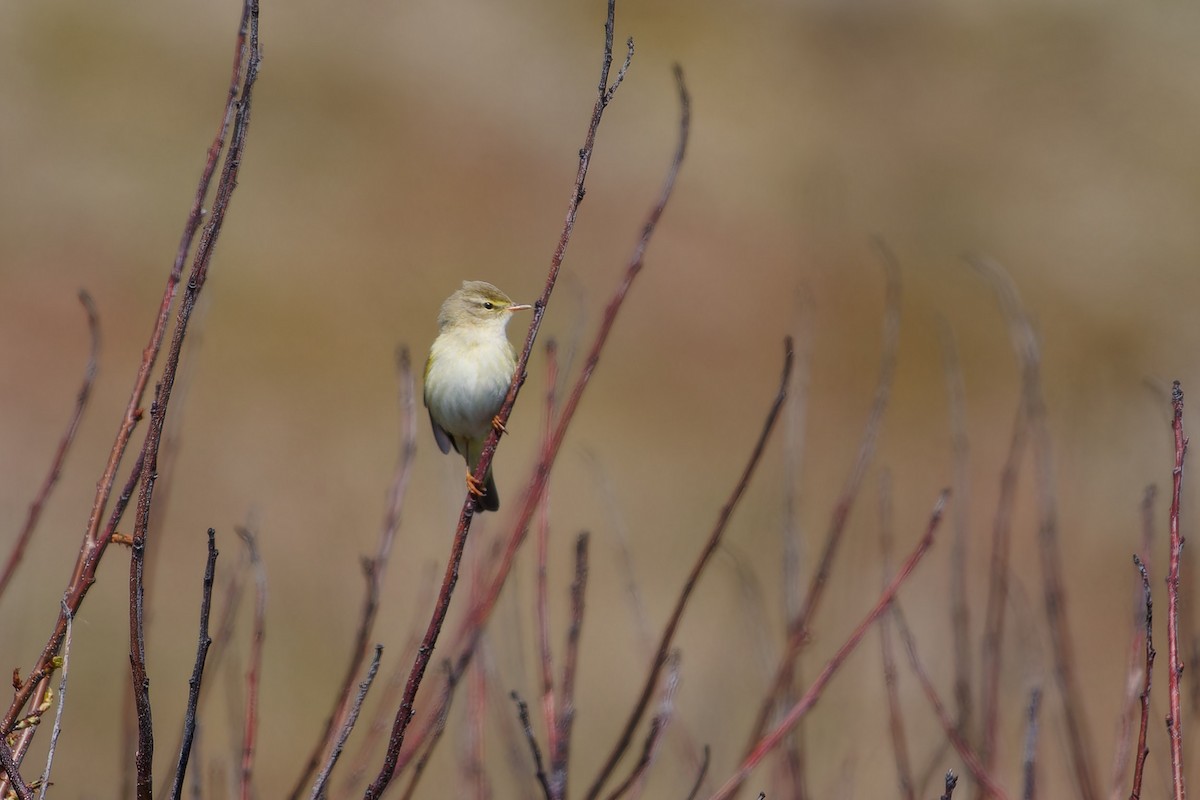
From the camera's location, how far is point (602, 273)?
54.6 feet

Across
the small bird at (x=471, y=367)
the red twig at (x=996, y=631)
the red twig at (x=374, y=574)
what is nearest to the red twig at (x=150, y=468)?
the red twig at (x=374, y=574)

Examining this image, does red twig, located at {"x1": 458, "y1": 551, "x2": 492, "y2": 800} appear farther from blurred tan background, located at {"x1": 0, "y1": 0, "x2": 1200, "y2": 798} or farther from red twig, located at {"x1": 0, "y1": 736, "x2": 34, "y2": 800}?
blurred tan background, located at {"x1": 0, "y1": 0, "x2": 1200, "y2": 798}

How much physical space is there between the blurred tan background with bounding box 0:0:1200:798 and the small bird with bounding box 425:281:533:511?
281cm

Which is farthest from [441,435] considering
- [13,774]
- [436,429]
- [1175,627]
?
[1175,627]

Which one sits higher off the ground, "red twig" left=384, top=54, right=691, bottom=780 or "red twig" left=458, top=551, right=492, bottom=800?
"red twig" left=384, top=54, right=691, bottom=780

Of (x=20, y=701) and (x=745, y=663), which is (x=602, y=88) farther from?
(x=745, y=663)

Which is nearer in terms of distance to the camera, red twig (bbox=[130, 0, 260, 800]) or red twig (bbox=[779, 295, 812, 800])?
red twig (bbox=[130, 0, 260, 800])

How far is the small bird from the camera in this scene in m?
5.08

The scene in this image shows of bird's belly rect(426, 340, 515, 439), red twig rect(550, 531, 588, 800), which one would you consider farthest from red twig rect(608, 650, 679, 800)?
bird's belly rect(426, 340, 515, 439)

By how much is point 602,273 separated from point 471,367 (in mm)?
11665

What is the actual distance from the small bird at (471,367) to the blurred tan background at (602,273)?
2813 mm

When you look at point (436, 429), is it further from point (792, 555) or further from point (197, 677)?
point (197, 677)

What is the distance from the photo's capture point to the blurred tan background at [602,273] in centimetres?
1178

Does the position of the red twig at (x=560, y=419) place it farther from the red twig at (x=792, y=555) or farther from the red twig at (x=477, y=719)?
the red twig at (x=792, y=555)
